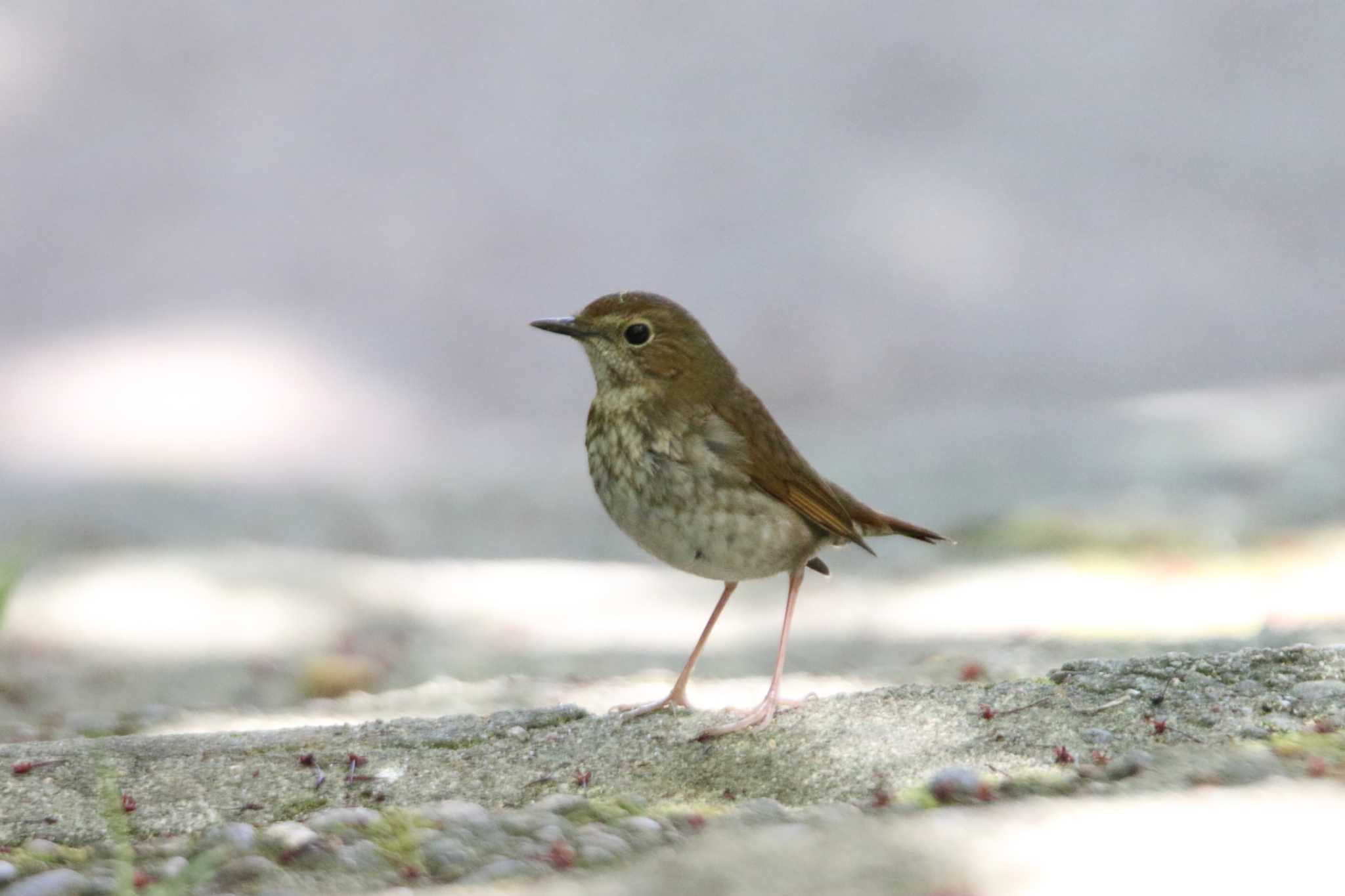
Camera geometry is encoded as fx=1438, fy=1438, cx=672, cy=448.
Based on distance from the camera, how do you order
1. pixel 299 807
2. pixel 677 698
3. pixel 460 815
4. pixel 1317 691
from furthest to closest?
pixel 677 698 → pixel 1317 691 → pixel 299 807 → pixel 460 815

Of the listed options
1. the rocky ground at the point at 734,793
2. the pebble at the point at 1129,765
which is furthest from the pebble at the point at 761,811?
the pebble at the point at 1129,765

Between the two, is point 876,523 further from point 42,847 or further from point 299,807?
point 42,847

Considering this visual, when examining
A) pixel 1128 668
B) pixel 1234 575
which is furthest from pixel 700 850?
pixel 1234 575

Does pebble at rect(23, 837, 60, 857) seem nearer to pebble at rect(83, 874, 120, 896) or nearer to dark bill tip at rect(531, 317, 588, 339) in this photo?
pebble at rect(83, 874, 120, 896)

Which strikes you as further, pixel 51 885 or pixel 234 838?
pixel 234 838

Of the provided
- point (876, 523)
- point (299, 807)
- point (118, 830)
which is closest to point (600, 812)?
point (299, 807)

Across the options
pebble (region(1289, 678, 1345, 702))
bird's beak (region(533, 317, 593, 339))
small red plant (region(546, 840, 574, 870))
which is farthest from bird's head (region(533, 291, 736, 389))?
pebble (region(1289, 678, 1345, 702))
